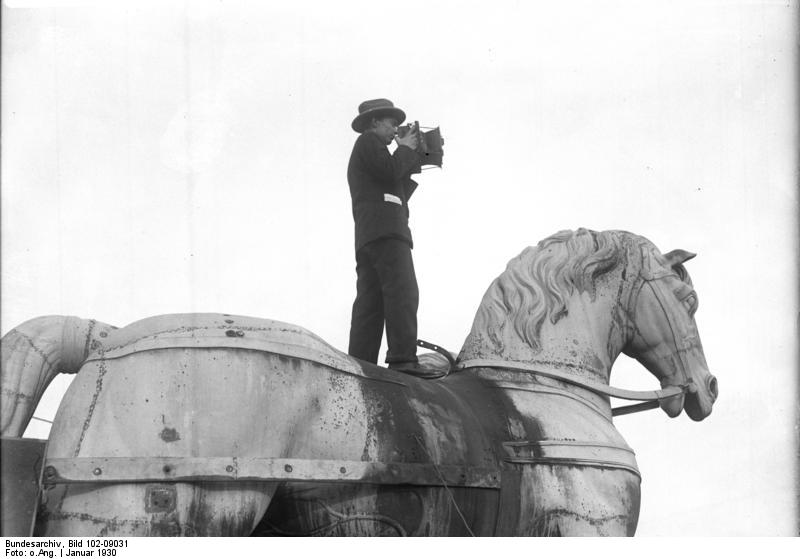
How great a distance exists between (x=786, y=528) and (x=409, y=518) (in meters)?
2.96

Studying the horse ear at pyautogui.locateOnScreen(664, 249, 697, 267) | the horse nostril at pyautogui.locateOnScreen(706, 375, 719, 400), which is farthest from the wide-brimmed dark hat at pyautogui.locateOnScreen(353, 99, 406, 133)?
the horse nostril at pyautogui.locateOnScreen(706, 375, 719, 400)

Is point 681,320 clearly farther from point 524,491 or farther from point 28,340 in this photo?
point 28,340

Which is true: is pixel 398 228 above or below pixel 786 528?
above

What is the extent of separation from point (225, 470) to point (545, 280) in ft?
8.85

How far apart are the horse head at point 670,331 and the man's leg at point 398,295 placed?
1.40 m

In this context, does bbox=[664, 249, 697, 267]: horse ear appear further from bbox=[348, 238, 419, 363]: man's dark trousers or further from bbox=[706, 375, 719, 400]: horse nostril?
bbox=[348, 238, 419, 363]: man's dark trousers

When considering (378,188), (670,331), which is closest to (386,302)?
(378,188)

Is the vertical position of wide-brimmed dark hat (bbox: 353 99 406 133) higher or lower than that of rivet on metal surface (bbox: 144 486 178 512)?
higher

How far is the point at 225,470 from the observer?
6391mm

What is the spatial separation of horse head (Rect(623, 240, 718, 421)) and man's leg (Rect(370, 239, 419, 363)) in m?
1.40

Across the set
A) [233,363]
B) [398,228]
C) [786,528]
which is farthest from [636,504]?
[233,363]

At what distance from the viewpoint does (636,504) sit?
25.9 feet

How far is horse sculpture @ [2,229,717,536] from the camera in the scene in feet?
20.9

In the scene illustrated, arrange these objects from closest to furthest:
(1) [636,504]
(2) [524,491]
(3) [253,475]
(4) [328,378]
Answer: (3) [253,475] → (4) [328,378] → (2) [524,491] → (1) [636,504]
